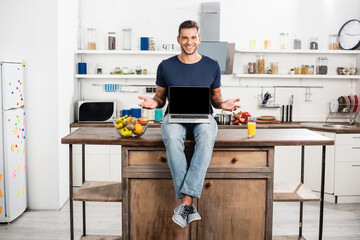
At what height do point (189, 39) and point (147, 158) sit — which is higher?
point (189, 39)

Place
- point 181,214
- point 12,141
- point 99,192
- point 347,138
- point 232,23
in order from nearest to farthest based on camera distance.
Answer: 1. point 181,214
2. point 99,192
3. point 12,141
4. point 347,138
5. point 232,23

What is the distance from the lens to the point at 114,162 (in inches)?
188

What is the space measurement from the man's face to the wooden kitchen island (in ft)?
2.12

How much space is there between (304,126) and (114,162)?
2.35 m

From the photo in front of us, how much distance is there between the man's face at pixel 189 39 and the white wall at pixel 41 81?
1805mm

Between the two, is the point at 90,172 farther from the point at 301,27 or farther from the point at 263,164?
the point at 301,27

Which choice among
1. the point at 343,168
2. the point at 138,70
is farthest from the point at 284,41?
the point at 138,70

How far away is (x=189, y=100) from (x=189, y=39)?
0.44 metres

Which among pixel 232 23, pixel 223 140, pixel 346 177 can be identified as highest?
pixel 232 23

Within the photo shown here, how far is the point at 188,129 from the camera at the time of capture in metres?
2.81

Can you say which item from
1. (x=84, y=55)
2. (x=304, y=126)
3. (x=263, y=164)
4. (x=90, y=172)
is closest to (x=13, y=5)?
(x=84, y=55)

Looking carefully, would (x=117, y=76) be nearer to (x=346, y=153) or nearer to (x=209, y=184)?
(x=209, y=184)

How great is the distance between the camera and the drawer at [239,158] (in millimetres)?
2719

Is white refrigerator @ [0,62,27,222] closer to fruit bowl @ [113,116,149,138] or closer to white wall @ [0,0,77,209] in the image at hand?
→ white wall @ [0,0,77,209]
